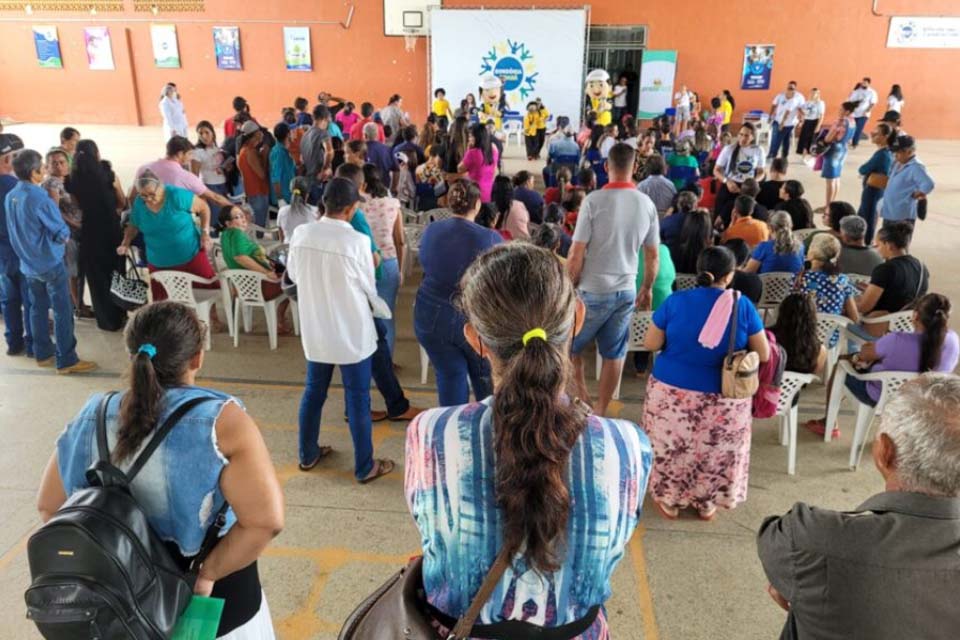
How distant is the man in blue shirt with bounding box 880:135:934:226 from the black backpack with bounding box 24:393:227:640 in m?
7.28

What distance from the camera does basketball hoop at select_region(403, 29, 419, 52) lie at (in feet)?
56.1

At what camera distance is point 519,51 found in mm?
15531

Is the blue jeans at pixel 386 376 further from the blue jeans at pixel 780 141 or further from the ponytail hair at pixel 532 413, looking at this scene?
the blue jeans at pixel 780 141

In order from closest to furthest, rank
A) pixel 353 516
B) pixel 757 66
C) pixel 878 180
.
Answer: pixel 353 516, pixel 878 180, pixel 757 66

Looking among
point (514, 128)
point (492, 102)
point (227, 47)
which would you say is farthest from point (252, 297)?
point (227, 47)

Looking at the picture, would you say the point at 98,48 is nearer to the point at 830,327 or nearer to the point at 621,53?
the point at 621,53

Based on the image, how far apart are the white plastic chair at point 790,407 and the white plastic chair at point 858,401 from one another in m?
0.26

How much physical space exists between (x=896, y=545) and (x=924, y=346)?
8.12ft

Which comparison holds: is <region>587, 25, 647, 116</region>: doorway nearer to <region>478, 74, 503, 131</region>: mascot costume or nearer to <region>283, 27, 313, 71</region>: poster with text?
<region>478, 74, 503, 131</region>: mascot costume

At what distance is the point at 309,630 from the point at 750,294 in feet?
10.5

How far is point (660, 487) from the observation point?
340 centimetres

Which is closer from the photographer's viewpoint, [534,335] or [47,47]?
[534,335]

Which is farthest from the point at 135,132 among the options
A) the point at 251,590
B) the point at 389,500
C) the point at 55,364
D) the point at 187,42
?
the point at 251,590

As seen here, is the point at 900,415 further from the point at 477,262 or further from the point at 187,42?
the point at 187,42
